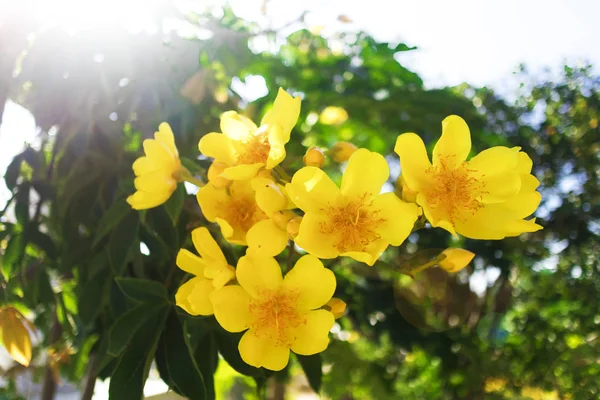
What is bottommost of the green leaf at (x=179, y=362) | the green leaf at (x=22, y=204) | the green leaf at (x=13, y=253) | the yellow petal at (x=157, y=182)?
the green leaf at (x=13, y=253)

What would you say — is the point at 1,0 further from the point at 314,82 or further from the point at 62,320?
the point at 314,82

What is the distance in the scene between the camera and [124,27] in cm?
70

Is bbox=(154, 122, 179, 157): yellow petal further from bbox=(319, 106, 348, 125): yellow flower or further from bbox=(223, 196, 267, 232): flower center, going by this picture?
bbox=(319, 106, 348, 125): yellow flower

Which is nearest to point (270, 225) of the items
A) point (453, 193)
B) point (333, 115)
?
point (453, 193)

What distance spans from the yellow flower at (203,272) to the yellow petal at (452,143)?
147 mm

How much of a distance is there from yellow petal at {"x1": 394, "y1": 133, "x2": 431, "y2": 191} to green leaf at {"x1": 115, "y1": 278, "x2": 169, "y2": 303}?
0.24 meters

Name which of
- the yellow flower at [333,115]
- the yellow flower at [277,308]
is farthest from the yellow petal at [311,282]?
the yellow flower at [333,115]

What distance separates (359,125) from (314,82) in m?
0.13

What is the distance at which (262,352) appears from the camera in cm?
32

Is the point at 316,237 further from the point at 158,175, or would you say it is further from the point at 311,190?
the point at 158,175

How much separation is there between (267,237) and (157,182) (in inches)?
5.0

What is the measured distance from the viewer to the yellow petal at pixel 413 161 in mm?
297

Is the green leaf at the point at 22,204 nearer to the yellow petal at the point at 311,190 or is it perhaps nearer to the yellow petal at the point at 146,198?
the yellow petal at the point at 146,198

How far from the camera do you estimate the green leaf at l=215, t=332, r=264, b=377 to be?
17.4 inches
